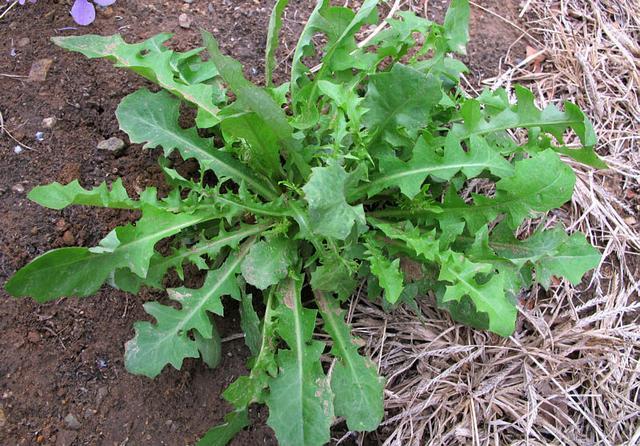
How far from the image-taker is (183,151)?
199cm

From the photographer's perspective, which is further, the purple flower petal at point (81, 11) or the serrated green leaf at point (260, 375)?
the purple flower petal at point (81, 11)

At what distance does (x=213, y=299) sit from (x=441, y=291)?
76cm

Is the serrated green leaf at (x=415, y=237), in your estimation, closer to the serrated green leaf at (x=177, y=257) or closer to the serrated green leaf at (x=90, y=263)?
the serrated green leaf at (x=177, y=257)

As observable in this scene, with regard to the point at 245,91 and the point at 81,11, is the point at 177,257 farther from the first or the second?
the point at 81,11

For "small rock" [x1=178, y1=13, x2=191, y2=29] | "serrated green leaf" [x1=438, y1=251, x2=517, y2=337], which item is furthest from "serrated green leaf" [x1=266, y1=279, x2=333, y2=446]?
"small rock" [x1=178, y1=13, x2=191, y2=29]

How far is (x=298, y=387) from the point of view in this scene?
5.92 ft

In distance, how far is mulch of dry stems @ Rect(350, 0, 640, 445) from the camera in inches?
81.0

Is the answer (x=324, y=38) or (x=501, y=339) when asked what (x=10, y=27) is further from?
(x=501, y=339)

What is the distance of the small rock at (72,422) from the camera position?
190 cm

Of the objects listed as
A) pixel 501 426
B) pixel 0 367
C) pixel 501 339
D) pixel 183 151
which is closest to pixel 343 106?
pixel 183 151

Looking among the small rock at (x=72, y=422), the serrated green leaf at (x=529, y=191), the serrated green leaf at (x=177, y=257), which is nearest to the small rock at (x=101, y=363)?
the small rock at (x=72, y=422)

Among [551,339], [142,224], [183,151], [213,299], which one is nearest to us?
[142,224]

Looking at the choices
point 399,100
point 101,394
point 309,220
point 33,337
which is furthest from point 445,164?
point 33,337

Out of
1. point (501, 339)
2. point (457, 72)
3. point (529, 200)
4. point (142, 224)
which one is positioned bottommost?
point (501, 339)
